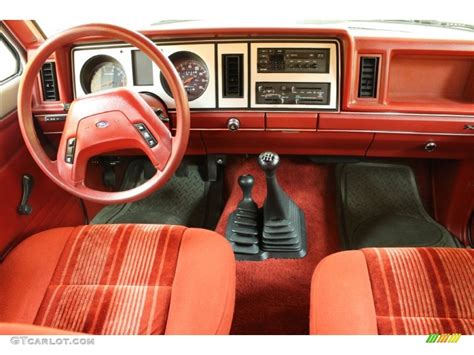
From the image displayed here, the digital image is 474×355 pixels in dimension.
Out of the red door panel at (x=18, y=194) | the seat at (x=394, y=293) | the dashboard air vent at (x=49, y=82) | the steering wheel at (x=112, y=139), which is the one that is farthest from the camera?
the dashboard air vent at (x=49, y=82)

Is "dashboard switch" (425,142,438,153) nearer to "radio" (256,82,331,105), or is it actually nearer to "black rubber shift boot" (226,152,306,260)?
"radio" (256,82,331,105)

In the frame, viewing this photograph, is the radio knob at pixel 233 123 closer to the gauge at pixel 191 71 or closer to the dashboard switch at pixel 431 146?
the gauge at pixel 191 71

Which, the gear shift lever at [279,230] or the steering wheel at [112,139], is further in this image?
the gear shift lever at [279,230]

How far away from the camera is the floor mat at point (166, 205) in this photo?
2.01 m

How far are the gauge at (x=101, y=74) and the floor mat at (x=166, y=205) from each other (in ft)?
2.01

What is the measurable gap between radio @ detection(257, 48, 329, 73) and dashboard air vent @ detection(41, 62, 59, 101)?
0.75m

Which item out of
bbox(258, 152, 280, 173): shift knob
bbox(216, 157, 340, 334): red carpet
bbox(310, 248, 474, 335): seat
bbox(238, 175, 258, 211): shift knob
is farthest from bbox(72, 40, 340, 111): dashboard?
bbox(310, 248, 474, 335): seat

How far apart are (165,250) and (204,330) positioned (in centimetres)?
30

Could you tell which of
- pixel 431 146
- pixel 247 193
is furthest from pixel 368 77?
pixel 247 193

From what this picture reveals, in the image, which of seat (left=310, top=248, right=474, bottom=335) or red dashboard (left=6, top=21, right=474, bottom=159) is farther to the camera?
red dashboard (left=6, top=21, right=474, bottom=159)

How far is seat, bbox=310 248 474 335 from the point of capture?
3.26 ft

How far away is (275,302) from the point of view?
1.54m

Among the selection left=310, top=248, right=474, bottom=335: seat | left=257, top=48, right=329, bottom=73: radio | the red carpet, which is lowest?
the red carpet

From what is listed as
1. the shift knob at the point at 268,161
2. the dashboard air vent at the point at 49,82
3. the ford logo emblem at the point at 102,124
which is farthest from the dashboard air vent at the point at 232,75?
the dashboard air vent at the point at 49,82
